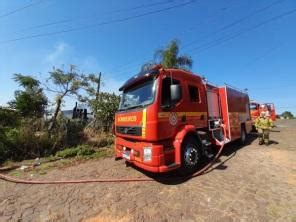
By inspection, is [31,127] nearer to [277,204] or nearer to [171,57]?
[277,204]

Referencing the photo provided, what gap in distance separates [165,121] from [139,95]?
44.6 inches

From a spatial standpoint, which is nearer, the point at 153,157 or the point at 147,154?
the point at 153,157

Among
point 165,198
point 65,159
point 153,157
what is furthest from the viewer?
point 65,159

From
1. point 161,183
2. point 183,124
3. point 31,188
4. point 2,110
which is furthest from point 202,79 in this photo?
point 2,110

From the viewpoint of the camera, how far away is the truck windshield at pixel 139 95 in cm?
503

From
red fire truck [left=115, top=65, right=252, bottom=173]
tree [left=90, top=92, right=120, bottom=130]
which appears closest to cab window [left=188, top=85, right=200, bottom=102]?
red fire truck [left=115, top=65, right=252, bottom=173]

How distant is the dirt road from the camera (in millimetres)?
3516

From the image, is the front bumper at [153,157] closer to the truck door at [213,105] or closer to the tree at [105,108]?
the truck door at [213,105]

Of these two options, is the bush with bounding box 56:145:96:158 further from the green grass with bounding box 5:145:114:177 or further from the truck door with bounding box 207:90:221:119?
the truck door with bounding box 207:90:221:119

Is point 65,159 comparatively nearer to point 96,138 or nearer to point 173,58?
point 96,138

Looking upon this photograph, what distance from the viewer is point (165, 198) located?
4.15m

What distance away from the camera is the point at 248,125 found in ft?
36.4

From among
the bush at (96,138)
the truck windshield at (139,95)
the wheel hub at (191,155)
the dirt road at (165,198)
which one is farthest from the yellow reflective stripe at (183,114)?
the bush at (96,138)

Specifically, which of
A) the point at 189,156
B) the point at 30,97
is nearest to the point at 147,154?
the point at 189,156
